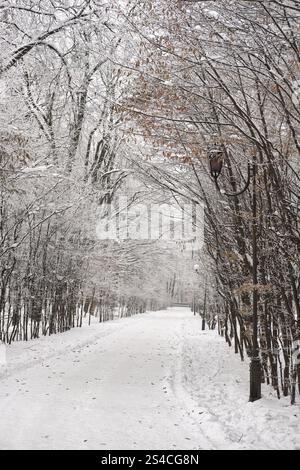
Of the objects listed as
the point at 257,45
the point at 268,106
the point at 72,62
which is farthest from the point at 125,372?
the point at 72,62

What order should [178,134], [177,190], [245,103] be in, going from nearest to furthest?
1. [245,103]
2. [178,134]
3. [177,190]

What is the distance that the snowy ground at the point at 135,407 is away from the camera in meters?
5.15

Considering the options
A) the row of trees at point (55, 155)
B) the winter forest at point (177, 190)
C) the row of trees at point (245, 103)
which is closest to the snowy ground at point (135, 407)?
the winter forest at point (177, 190)

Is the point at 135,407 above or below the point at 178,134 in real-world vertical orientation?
below

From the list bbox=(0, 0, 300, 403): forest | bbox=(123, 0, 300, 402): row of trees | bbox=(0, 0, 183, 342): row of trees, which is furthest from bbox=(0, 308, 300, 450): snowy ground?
bbox=(0, 0, 183, 342): row of trees

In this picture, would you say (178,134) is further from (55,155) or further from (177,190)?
(55,155)

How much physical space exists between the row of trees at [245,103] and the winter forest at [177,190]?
38 millimetres

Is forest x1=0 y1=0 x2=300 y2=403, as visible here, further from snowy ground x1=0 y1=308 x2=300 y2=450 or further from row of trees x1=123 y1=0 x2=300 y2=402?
snowy ground x1=0 y1=308 x2=300 y2=450

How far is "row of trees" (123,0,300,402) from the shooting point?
523cm

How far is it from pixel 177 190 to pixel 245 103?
4531 mm

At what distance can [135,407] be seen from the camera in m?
6.83

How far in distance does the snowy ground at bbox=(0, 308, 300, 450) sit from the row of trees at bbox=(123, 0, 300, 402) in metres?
1.13

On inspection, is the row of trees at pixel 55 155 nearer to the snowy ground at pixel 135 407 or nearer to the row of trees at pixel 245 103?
the row of trees at pixel 245 103

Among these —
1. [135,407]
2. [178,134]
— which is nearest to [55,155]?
[178,134]
